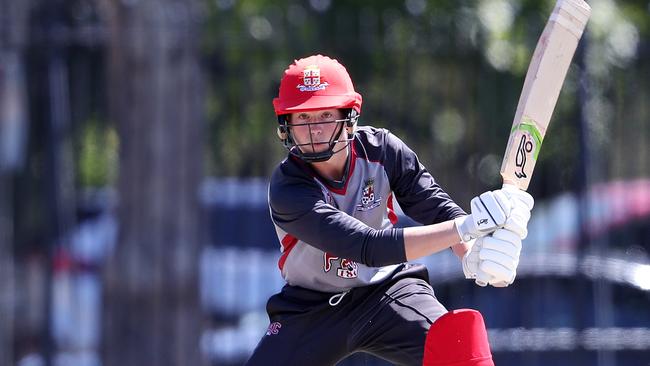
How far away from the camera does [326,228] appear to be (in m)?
4.41

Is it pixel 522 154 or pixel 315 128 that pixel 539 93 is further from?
pixel 315 128

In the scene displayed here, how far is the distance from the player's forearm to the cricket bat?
38 cm

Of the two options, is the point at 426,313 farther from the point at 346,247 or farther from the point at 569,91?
the point at 569,91

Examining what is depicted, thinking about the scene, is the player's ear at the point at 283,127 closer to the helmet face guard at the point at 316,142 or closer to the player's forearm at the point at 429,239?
the helmet face guard at the point at 316,142

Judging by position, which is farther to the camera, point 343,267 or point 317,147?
point 343,267

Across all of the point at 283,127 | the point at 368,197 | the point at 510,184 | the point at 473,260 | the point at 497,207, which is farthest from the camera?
the point at 368,197

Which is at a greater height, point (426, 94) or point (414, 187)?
point (414, 187)

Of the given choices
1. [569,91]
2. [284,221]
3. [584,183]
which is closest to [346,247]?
[284,221]

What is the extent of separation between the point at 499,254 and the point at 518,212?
6.3 inches

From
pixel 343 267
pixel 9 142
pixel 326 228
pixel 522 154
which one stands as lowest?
pixel 9 142

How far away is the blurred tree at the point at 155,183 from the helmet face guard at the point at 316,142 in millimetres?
3455

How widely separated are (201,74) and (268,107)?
1.54 ft

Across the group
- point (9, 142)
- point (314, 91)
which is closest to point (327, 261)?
point (314, 91)

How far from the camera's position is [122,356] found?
7934 mm
